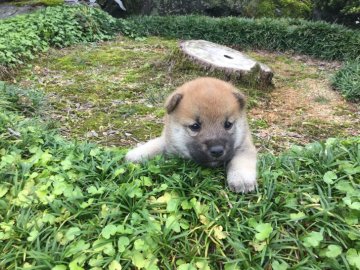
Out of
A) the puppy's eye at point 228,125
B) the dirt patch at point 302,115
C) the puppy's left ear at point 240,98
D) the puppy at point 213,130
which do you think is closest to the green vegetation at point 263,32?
the dirt patch at point 302,115

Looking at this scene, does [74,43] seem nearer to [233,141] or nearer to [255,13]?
[255,13]

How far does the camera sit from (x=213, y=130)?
135 inches

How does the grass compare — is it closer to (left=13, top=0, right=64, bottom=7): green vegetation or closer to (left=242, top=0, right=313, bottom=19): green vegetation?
(left=13, top=0, right=64, bottom=7): green vegetation

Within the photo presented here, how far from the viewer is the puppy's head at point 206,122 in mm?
3406

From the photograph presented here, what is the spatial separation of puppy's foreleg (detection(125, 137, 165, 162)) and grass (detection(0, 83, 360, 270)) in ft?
0.42

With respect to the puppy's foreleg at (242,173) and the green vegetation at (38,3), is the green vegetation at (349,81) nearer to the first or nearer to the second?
the puppy's foreleg at (242,173)

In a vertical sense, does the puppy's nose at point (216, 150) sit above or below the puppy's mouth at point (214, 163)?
above

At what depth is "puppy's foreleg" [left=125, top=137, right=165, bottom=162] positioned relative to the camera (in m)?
4.00

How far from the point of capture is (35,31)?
410 inches

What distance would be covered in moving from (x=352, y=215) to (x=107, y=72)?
266 inches

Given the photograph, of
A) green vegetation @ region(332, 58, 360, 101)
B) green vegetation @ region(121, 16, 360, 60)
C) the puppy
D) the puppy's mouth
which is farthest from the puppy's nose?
green vegetation @ region(121, 16, 360, 60)

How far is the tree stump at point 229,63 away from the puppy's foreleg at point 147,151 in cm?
381

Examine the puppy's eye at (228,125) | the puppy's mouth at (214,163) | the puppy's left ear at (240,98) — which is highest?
the puppy's left ear at (240,98)

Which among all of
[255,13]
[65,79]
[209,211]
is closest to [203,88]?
[209,211]
